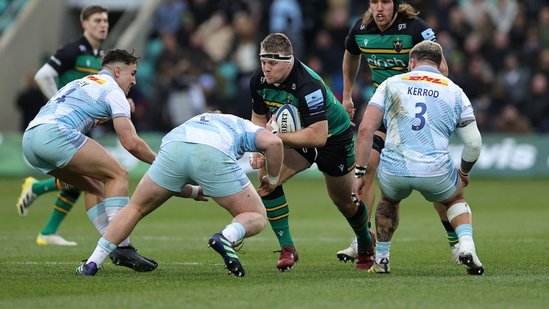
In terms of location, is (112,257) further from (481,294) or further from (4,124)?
(4,124)

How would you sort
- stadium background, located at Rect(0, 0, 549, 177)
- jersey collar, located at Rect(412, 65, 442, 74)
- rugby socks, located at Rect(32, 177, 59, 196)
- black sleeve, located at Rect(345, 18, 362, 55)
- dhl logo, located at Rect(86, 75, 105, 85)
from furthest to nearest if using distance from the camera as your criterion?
stadium background, located at Rect(0, 0, 549, 177)
rugby socks, located at Rect(32, 177, 59, 196)
black sleeve, located at Rect(345, 18, 362, 55)
dhl logo, located at Rect(86, 75, 105, 85)
jersey collar, located at Rect(412, 65, 442, 74)

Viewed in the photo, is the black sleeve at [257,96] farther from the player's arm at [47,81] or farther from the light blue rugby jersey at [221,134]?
the player's arm at [47,81]

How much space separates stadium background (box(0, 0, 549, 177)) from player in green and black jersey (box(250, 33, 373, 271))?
13.4 metres

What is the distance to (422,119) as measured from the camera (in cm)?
997

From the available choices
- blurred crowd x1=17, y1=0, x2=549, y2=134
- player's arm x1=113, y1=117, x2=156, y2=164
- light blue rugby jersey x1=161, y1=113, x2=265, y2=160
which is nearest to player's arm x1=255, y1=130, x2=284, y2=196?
light blue rugby jersey x1=161, y1=113, x2=265, y2=160

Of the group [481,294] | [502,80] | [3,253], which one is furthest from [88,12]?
[502,80]

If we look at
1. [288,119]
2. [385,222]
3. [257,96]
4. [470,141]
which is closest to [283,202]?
[288,119]

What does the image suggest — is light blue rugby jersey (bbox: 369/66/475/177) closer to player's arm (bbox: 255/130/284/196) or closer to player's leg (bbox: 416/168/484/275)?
player's leg (bbox: 416/168/484/275)

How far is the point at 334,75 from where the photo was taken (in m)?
26.6

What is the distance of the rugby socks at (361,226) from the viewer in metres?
11.5

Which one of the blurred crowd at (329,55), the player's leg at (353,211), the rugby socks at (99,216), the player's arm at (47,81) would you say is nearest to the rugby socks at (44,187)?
the player's arm at (47,81)

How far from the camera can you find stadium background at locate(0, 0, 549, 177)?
1016 inches

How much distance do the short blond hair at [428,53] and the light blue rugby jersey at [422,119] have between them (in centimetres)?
21

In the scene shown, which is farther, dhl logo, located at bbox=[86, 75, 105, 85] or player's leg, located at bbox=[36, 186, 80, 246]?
player's leg, located at bbox=[36, 186, 80, 246]
